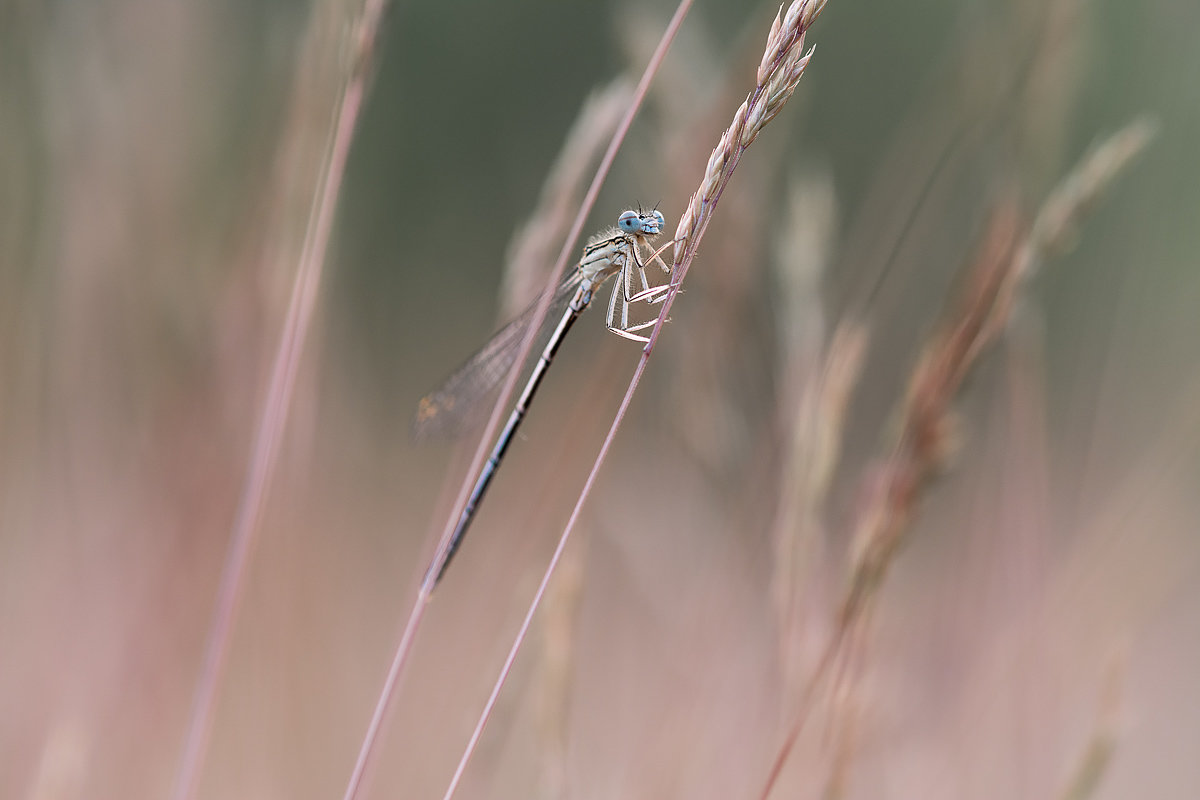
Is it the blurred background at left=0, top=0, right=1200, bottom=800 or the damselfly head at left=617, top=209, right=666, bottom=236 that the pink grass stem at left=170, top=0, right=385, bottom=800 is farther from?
the damselfly head at left=617, top=209, right=666, bottom=236

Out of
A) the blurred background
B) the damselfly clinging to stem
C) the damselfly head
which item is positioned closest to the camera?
the blurred background

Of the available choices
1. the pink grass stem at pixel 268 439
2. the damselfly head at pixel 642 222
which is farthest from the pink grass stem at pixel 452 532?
the damselfly head at pixel 642 222

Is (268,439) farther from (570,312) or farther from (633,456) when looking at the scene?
(633,456)

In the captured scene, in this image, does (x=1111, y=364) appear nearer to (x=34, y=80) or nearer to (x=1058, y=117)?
(x=1058, y=117)

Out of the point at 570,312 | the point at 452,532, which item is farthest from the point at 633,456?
the point at 452,532

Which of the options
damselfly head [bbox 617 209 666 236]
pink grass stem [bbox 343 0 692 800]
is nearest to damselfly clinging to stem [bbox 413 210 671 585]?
damselfly head [bbox 617 209 666 236]

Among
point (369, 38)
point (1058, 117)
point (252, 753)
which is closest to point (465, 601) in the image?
point (252, 753)

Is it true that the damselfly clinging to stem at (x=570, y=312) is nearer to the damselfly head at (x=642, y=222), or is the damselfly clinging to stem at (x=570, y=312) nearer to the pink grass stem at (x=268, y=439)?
the damselfly head at (x=642, y=222)
